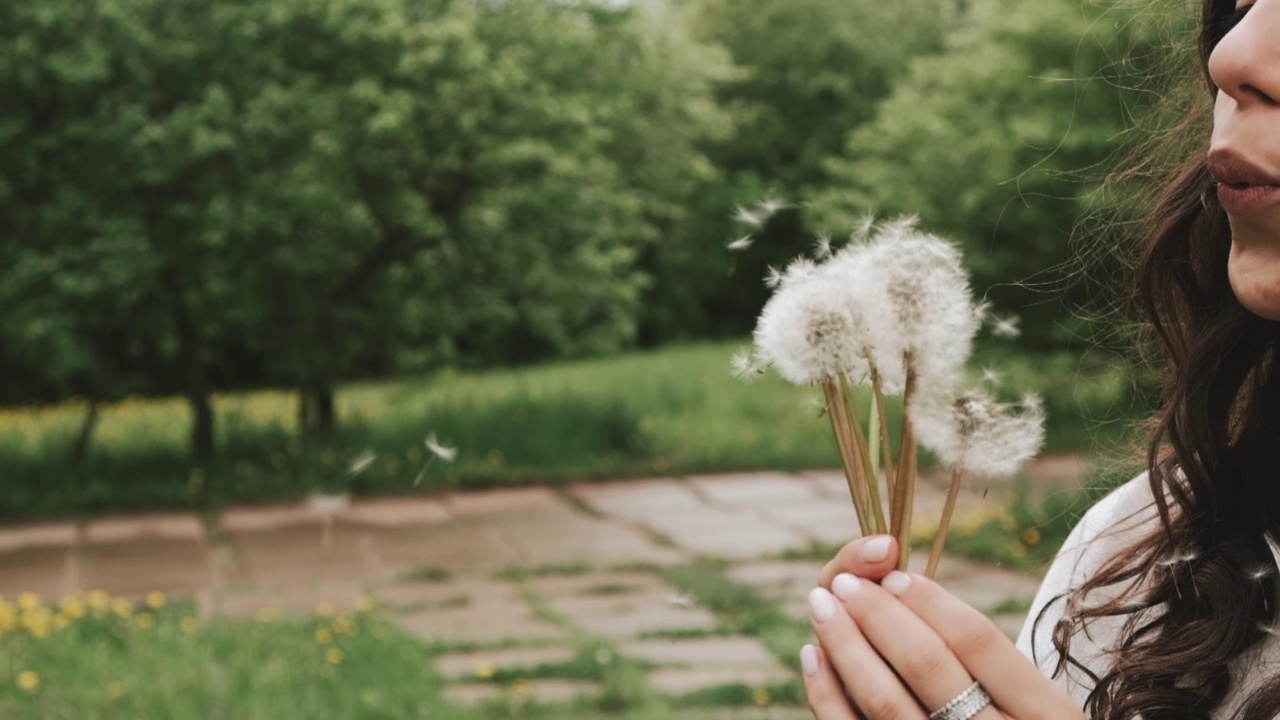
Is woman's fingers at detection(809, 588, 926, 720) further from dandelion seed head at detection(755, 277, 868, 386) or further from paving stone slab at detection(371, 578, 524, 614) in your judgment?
paving stone slab at detection(371, 578, 524, 614)

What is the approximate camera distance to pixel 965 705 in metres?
0.93

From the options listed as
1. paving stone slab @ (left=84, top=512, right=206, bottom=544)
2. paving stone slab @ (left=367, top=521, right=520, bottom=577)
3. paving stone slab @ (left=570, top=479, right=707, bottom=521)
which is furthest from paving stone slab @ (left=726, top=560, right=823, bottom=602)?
paving stone slab @ (left=84, top=512, right=206, bottom=544)

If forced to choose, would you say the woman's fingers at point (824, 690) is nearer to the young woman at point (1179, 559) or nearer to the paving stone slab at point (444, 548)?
the young woman at point (1179, 559)

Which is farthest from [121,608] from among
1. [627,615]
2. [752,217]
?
[752,217]

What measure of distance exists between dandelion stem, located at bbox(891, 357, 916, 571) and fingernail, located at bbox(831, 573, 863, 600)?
4 cm

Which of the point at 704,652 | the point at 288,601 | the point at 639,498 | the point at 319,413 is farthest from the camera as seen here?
the point at 319,413

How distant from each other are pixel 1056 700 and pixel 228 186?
652 centimetres

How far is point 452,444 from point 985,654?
6.67 m

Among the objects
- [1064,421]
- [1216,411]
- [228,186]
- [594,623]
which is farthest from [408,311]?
[1216,411]

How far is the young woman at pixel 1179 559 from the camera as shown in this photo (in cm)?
93

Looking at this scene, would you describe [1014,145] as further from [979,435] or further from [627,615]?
[979,435]

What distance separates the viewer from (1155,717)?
A: 113 centimetres

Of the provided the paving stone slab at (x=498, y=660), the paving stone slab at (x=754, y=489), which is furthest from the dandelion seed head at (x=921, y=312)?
the paving stone slab at (x=754, y=489)

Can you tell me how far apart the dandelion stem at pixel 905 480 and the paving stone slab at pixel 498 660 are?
131 inches
